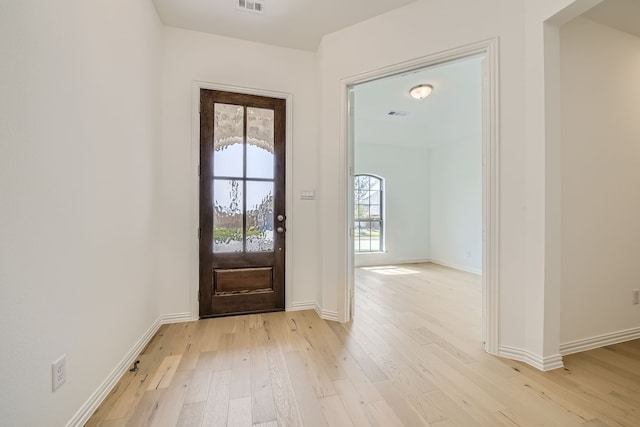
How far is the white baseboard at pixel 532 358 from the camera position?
1794mm

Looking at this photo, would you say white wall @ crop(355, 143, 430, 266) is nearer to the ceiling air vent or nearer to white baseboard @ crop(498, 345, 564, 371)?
the ceiling air vent

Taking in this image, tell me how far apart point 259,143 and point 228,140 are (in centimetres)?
32

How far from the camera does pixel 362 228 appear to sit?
6.11 m

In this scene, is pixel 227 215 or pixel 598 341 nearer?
pixel 598 341

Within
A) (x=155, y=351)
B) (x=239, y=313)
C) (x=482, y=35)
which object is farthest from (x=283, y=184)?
(x=482, y=35)

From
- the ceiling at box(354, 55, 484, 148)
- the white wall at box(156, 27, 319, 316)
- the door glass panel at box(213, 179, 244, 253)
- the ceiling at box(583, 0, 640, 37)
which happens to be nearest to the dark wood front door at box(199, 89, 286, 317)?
the door glass panel at box(213, 179, 244, 253)

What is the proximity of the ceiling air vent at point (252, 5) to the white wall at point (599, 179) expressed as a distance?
248 centimetres

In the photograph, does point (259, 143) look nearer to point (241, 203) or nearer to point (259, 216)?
point (241, 203)

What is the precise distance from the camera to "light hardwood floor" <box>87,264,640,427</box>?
4.51 feet

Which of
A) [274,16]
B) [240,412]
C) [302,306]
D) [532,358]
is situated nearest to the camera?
[240,412]

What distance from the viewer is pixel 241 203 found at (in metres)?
2.81

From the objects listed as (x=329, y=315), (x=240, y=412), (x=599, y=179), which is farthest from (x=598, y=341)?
(x=240, y=412)

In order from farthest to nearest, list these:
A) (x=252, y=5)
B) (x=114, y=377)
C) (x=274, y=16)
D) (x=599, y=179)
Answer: (x=274, y=16), (x=252, y=5), (x=599, y=179), (x=114, y=377)

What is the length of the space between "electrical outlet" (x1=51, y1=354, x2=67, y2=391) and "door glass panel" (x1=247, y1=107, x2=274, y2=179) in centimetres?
199
